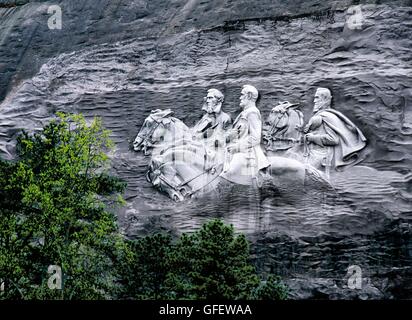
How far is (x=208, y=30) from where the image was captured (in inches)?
664

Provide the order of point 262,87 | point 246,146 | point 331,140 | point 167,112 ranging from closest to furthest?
point 331,140, point 246,146, point 262,87, point 167,112

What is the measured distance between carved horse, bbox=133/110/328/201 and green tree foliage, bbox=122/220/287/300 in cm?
158

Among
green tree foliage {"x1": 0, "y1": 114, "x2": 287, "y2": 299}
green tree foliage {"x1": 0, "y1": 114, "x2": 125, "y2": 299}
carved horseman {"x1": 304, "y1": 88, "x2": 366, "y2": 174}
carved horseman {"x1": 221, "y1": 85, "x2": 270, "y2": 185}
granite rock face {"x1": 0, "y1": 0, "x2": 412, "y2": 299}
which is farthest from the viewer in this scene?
carved horseman {"x1": 221, "y1": 85, "x2": 270, "y2": 185}

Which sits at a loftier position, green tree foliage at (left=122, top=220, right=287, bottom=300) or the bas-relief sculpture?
the bas-relief sculpture

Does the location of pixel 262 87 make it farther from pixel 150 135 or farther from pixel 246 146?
pixel 150 135

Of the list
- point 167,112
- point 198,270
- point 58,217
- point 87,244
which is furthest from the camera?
point 167,112

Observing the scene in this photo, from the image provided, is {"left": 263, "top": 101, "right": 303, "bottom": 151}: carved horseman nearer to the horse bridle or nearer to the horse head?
the horse head

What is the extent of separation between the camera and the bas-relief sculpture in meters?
14.7

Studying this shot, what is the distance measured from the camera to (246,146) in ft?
49.9

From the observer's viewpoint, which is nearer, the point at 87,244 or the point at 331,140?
the point at 87,244

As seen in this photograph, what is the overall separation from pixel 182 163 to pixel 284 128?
1.96 m

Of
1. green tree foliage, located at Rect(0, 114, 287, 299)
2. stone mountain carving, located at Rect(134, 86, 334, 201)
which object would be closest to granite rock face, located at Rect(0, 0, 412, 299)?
stone mountain carving, located at Rect(134, 86, 334, 201)

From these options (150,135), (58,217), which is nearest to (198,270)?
(58,217)

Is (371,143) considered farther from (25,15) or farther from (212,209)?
(25,15)
